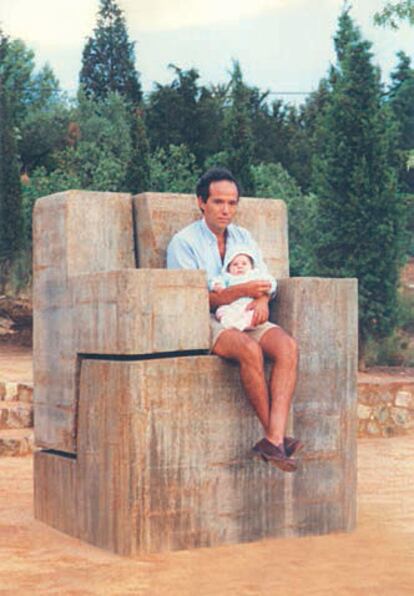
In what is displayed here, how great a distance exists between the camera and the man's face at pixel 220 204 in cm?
633

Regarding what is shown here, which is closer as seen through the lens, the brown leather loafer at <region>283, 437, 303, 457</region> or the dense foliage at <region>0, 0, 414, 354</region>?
the brown leather loafer at <region>283, 437, 303, 457</region>

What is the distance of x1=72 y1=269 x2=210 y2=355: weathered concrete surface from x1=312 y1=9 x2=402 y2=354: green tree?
33.5 feet

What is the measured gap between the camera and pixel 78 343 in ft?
20.1

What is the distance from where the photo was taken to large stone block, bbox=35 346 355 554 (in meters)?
5.64

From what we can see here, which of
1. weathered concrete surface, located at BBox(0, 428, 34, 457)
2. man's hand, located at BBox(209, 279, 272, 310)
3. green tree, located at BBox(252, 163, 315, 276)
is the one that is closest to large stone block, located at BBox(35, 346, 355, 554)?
man's hand, located at BBox(209, 279, 272, 310)

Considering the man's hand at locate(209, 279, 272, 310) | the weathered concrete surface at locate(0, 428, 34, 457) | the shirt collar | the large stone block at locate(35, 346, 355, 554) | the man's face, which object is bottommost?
the weathered concrete surface at locate(0, 428, 34, 457)

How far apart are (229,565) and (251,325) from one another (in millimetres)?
1197

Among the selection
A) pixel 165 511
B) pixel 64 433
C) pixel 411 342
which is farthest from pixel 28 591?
pixel 411 342

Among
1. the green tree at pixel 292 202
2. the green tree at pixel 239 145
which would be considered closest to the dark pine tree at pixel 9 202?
the green tree at pixel 239 145

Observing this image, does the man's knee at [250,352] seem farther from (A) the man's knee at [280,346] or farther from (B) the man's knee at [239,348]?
(A) the man's knee at [280,346]

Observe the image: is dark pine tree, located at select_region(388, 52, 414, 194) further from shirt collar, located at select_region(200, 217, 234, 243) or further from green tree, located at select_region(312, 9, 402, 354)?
shirt collar, located at select_region(200, 217, 234, 243)

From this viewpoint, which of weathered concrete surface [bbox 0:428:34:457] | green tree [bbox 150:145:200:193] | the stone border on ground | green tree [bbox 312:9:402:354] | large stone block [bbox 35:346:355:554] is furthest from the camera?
green tree [bbox 150:145:200:193]

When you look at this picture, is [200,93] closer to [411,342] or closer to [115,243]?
[411,342]

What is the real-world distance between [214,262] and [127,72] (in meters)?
26.7
